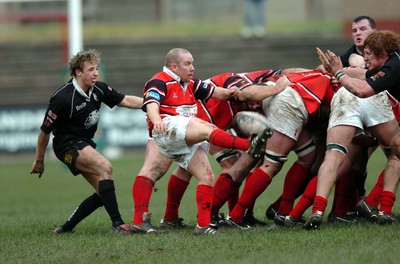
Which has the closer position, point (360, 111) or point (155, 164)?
point (360, 111)

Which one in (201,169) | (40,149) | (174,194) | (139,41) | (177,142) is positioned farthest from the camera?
(139,41)

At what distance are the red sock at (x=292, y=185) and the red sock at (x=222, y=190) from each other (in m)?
0.52

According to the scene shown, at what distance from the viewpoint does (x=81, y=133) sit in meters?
8.69

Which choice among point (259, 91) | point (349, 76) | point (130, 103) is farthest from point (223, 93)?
point (349, 76)

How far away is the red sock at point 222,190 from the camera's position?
8.70 metres

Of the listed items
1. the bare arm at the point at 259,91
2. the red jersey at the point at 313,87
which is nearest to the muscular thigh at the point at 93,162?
the bare arm at the point at 259,91

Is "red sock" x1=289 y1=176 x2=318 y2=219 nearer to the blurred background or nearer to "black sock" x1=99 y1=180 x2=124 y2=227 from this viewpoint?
"black sock" x1=99 y1=180 x2=124 y2=227

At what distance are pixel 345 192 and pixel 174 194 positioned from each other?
70.2 inches

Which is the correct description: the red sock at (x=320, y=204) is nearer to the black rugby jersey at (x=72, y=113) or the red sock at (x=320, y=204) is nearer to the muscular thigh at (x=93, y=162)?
the muscular thigh at (x=93, y=162)

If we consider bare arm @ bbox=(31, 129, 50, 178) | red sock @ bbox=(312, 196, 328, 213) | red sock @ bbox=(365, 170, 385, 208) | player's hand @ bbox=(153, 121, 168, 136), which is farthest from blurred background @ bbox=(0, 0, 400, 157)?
red sock @ bbox=(312, 196, 328, 213)

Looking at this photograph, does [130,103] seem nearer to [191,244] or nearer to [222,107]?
[222,107]

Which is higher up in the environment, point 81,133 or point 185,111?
point 185,111

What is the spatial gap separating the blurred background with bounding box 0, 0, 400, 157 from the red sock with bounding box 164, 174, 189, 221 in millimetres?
13261

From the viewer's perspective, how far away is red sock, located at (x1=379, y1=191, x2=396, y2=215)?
8.24 m
